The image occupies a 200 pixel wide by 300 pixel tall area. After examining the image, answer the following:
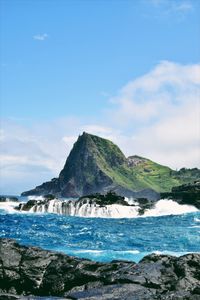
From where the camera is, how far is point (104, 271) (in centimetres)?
2203

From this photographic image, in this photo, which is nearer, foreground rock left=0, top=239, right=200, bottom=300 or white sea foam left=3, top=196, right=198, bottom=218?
foreground rock left=0, top=239, right=200, bottom=300

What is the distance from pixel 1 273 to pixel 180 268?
8450 millimetres

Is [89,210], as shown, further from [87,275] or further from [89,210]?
[87,275]

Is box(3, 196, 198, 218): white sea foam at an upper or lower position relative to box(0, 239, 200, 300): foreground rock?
upper

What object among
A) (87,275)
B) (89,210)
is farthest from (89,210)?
(87,275)

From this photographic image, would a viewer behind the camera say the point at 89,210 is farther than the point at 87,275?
Yes

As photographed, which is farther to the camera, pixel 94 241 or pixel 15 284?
pixel 94 241

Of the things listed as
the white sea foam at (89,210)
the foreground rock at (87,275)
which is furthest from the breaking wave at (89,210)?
the foreground rock at (87,275)

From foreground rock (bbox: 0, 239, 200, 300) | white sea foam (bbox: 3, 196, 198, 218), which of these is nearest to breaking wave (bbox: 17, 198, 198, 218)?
white sea foam (bbox: 3, 196, 198, 218)

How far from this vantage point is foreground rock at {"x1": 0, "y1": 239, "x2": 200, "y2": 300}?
1873 centimetres

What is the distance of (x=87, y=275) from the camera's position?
70.5ft

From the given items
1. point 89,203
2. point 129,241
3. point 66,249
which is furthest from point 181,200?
point 66,249

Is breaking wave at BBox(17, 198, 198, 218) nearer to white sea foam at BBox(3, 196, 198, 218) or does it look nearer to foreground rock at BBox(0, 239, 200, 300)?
white sea foam at BBox(3, 196, 198, 218)

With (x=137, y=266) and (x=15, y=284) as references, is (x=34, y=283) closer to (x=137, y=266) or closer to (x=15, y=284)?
(x=15, y=284)
